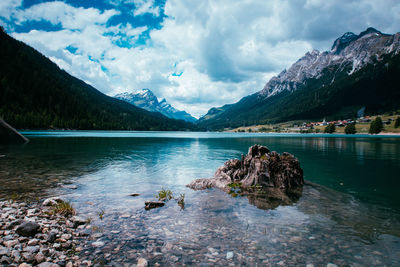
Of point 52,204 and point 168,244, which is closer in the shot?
point 168,244

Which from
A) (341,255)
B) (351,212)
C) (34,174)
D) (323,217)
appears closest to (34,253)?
(341,255)

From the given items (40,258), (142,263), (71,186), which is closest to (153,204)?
(142,263)

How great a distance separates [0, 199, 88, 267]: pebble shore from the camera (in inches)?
284

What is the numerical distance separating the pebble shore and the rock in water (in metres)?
11.9

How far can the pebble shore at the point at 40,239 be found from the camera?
7219mm

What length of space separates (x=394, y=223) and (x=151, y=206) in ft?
49.9

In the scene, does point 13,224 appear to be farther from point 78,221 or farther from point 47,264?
point 47,264

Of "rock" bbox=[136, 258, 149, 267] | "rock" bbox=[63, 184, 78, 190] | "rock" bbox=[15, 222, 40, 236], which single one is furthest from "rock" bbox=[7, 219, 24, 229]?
"rock" bbox=[63, 184, 78, 190]

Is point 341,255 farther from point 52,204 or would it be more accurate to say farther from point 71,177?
point 71,177

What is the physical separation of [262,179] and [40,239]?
692 inches

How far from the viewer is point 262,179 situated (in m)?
20.7

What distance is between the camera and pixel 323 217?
43.6ft

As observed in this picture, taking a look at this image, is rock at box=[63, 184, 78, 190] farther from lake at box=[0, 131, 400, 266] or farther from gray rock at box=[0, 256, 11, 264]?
gray rock at box=[0, 256, 11, 264]

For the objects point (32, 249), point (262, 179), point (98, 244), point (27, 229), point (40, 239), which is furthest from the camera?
point (262, 179)
